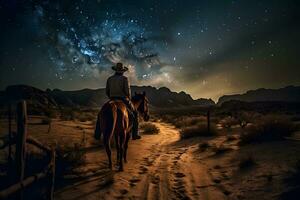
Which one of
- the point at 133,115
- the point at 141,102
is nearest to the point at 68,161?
the point at 133,115

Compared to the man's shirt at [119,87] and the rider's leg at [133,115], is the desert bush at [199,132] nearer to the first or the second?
the rider's leg at [133,115]

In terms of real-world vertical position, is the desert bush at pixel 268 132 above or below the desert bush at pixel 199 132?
above

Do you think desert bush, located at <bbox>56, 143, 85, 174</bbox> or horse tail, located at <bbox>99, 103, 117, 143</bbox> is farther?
horse tail, located at <bbox>99, 103, 117, 143</bbox>

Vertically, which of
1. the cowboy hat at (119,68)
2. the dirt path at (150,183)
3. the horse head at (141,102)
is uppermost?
the cowboy hat at (119,68)

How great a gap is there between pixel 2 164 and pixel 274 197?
6949mm

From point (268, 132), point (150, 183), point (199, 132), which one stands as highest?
point (268, 132)

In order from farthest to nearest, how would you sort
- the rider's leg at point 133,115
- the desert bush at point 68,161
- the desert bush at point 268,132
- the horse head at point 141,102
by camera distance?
the desert bush at point 268,132
the horse head at point 141,102
the rider's leg at point 133,115
the desert bush at point 68,161

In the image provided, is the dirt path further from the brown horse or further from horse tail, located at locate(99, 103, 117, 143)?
horse tail, located at locate(99, 103, 117, 143)

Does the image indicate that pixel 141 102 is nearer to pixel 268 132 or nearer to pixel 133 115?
pixel 133 115

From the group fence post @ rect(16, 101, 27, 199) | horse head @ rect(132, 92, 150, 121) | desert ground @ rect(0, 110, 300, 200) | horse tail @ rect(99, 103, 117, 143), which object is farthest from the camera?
horse head @ rect(132, 92, 150, 121)

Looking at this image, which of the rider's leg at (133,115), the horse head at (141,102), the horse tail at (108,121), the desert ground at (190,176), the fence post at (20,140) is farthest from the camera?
the horse head at (141,102)

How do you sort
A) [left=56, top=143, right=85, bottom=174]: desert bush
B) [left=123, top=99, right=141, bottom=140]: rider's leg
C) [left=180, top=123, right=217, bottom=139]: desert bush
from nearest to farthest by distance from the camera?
[left=56, top=143, right=85, bottom=174]: desert bush < [left=123, top=99, right=141, bottom=140]: rider's leg < [left=180, top=123, right=217, bottom=139]: desert bush

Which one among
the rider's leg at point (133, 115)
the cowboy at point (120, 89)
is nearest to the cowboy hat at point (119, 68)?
the cowboy at point (120, 89)

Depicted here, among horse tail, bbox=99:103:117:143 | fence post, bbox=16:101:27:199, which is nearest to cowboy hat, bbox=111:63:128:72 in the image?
horse tail, bbox=99:103:117:143
